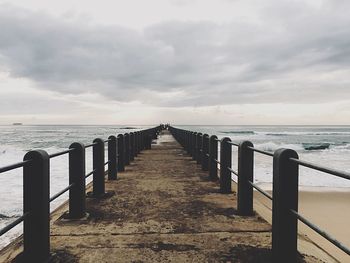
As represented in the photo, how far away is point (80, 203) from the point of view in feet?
16.0

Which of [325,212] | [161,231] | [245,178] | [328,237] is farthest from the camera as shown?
[325,212]

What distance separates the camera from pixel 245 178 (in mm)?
4969

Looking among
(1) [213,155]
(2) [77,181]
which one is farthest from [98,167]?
(1) [213,155]

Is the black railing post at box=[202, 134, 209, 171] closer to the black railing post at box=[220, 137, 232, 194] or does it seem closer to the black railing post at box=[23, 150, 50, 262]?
the black railing post at box=[220, 137, 232, 194]

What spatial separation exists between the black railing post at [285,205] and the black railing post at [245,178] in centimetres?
146

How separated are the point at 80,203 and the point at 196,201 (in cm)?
209

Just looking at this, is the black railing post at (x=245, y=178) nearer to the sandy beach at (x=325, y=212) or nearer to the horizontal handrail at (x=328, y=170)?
the sandy beach at (x=325, y=212)

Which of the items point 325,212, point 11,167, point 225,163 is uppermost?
point 11,167

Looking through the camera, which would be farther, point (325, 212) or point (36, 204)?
point (325, 212)

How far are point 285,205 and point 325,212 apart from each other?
6815mm

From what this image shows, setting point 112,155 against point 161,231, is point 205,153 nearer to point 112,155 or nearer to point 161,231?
point 112,155

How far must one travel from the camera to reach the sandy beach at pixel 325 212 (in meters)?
5.72

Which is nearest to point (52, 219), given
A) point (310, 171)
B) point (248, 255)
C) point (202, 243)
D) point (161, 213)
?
point (161, 213)

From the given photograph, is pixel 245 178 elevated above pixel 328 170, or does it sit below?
below
